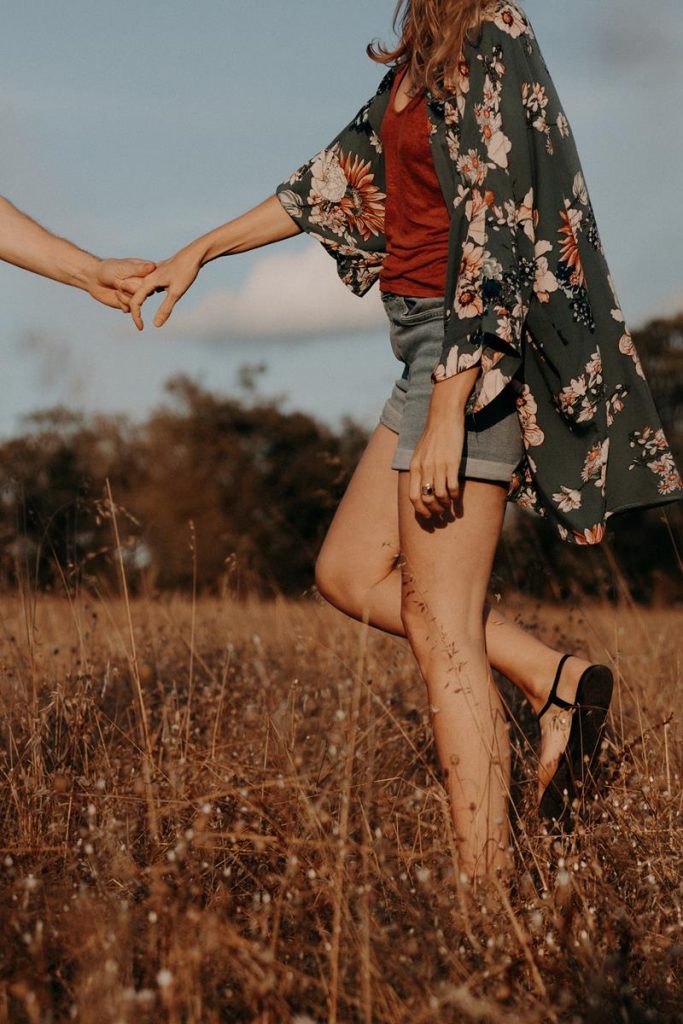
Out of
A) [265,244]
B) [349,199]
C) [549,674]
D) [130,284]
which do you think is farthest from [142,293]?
[549,674]

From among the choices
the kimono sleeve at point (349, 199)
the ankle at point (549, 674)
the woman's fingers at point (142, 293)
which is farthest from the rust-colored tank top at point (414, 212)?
the ankle at point (549, 674)

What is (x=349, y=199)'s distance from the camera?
2.77 m

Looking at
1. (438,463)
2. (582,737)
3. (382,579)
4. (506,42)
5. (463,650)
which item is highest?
(506,42)

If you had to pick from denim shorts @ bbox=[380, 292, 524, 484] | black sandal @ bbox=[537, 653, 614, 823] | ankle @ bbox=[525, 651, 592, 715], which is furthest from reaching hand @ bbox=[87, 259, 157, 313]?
black sandal @ bbox=[537, 653, 614, 823]

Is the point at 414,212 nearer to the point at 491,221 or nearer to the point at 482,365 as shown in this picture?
the point at 491,221

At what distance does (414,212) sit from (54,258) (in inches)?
49.4

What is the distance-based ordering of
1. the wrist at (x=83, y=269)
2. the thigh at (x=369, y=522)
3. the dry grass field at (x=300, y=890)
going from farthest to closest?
the wrist at (x=83, y=269) → the thigh at (x=369, y=522) → the dry grass field at (x=300, y=890)

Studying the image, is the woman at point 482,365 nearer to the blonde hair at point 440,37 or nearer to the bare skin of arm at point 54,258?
the blonde hair at point 440,37

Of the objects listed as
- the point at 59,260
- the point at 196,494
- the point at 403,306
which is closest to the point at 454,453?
the point at 403,306

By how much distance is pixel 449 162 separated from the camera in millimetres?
2297

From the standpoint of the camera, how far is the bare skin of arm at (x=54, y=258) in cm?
317

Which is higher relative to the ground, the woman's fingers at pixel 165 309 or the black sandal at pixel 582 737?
the woman's fingers at pixel 165 309

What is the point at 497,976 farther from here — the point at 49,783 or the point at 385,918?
the point at 49,783

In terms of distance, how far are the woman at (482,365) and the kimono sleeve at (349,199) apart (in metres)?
0.15
